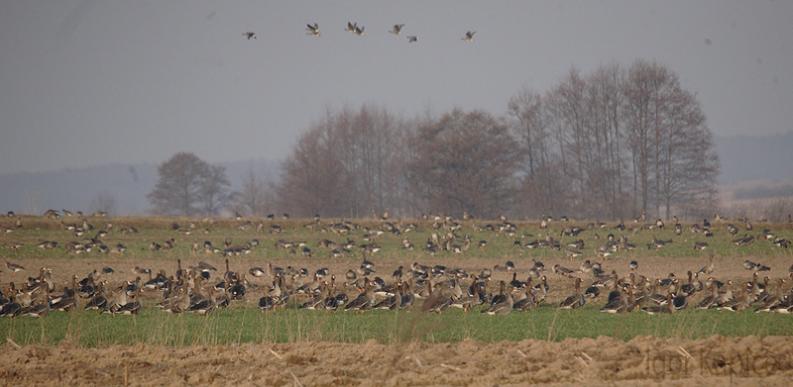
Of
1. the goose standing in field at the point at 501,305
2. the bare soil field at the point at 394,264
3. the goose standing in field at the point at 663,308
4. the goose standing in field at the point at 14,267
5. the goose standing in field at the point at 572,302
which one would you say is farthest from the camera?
the bare soil field at the point at 394,264

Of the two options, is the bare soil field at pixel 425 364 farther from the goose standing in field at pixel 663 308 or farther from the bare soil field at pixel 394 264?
the bare soil field at pixel 394 264

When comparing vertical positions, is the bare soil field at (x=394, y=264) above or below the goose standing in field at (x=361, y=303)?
above

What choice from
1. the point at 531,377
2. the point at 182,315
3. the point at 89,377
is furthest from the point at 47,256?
the point at 531,377

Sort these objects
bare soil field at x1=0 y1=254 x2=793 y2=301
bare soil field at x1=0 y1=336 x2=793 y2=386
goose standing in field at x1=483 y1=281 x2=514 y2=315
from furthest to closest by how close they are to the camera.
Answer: bare soil field at x1=0 y1=254 x2=793 y2=301 < goose standing in field at x1=483 y1=281 x2=514 y2=315 < bare soil field at x1=0 y1=336 x2=793 y2=386

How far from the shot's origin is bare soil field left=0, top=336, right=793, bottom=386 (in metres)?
17.4

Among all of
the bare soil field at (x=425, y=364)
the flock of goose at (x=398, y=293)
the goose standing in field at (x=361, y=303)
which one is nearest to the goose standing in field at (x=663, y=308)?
the flock of goose at (x=398, y=293)

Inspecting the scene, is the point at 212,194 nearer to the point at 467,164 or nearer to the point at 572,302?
the point at 467,164

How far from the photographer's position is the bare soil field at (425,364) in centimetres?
1744

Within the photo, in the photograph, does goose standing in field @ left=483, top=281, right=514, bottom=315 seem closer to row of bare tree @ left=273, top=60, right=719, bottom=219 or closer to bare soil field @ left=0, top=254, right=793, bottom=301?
A: bare soil field @ left=0, top=254, right=793, bottom=301

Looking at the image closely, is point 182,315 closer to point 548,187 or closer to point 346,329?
point 346,329

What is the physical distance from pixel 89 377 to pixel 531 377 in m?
7.57

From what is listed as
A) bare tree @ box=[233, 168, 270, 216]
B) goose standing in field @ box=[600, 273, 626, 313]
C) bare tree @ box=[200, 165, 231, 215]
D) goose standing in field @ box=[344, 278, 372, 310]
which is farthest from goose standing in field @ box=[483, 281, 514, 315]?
bare tree @ box=[200, 165, 231, 215]

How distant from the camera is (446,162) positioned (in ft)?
291

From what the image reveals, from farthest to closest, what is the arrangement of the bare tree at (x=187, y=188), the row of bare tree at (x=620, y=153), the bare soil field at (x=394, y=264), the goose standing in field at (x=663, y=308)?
the bare tree at (x=187, y=188) → the row of bare tree at (x=620, y=153) → the bare soil field at (x=394, y=264) → the goose standing in field at (x=663, y=308)
